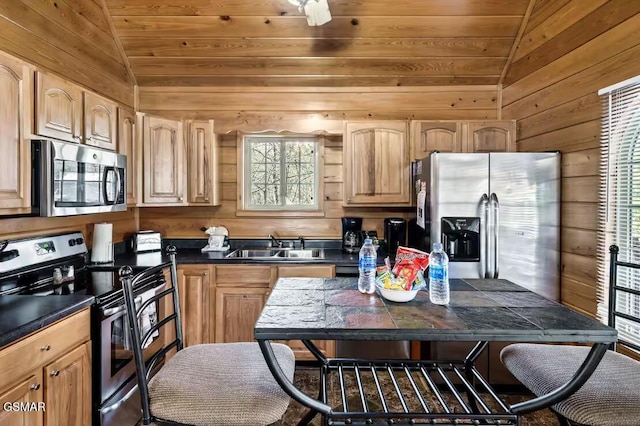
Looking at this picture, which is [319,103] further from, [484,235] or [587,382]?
[587,382]

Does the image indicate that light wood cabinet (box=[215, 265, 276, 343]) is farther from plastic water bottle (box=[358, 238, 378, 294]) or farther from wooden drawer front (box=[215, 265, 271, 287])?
plastic water bottle (box=[358, 238, 378, 294])

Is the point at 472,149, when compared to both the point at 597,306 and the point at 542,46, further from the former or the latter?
the point at 597,306

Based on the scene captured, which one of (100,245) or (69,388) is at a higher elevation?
(100,245)

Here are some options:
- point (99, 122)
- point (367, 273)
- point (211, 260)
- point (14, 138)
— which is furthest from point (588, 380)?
point (99, 122)

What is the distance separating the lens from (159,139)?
2939 mm

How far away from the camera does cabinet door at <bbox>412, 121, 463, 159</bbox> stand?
3068mm

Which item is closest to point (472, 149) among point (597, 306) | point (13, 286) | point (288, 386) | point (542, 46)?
point (542, 46)

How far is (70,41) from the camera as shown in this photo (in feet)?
8.07

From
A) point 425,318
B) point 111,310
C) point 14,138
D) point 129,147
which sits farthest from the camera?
point 129,147

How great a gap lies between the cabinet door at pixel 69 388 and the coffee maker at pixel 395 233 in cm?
234

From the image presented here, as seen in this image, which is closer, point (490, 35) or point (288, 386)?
point (288, 386)

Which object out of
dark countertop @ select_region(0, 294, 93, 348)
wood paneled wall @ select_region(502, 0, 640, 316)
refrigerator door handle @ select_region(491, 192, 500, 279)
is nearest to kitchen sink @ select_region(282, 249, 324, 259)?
refrigerator door handle @ select_region(491, 192, 500, 279)

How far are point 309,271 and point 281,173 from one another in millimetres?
1160

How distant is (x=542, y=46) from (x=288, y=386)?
2.93 m
